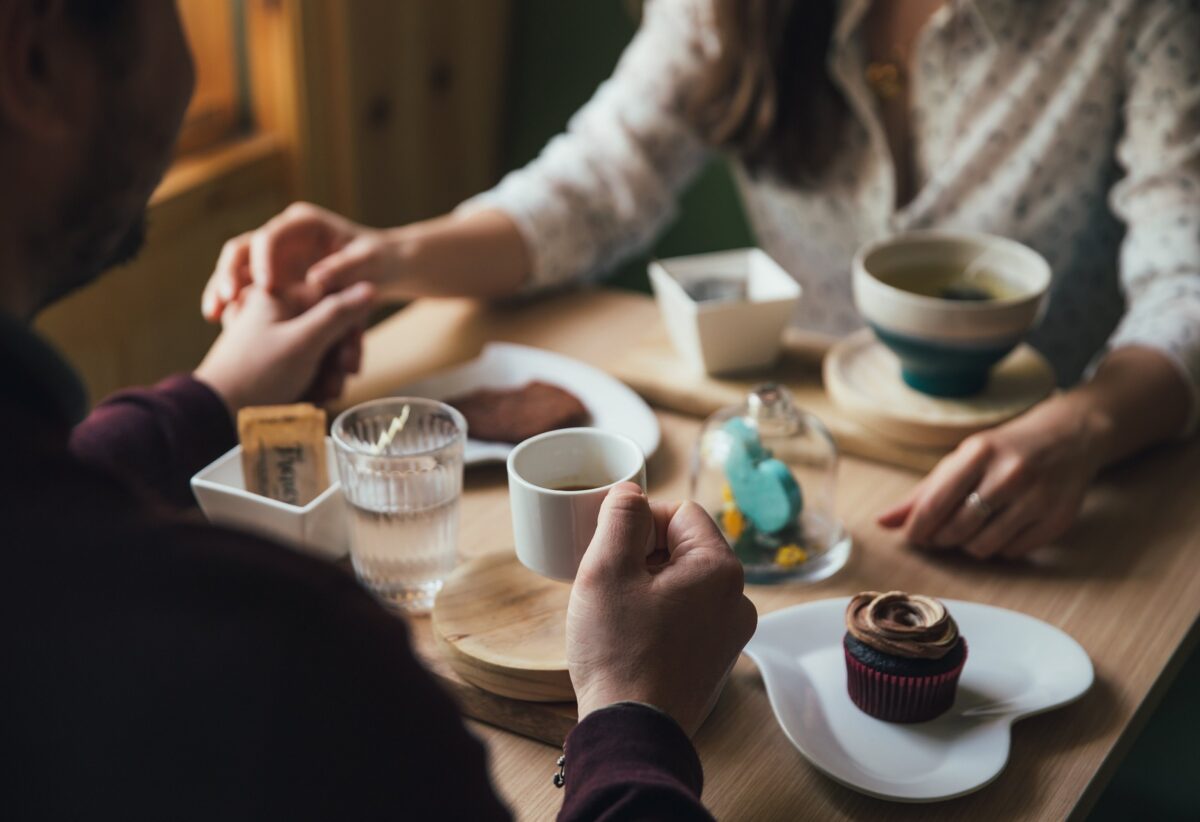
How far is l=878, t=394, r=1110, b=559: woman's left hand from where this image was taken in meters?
1.06

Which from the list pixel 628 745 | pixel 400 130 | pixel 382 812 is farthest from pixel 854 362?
pixel 400 130

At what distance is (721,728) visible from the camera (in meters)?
0.87

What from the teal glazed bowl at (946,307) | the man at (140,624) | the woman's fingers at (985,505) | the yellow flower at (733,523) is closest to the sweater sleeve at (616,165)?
the teal glazed bowl at (946,307)

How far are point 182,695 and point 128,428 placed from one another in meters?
0.63

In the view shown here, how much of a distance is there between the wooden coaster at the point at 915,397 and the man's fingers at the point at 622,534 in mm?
475

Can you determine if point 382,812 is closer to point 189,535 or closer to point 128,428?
point 189,535

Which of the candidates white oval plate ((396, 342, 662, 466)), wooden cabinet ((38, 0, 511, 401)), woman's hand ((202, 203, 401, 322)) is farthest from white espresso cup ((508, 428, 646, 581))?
wooden cabinet ((38, 0, 511, 401))

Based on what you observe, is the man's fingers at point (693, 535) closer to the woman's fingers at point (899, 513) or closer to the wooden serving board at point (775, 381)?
the woman's fingers at point (899, 513)

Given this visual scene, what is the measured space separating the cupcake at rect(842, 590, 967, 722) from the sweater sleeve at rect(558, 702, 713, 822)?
179 mm

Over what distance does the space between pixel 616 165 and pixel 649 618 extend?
93cm

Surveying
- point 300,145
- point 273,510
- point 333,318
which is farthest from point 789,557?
point 300,145

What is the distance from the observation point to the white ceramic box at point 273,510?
99cm

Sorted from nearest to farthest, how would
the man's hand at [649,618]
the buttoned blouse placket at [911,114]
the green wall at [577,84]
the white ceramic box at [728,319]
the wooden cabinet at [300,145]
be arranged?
the man's hand at [649,618] < the white ceramic box at [728,319] < the buttoned blouse placket at [911,114] < the wooden cabinet at [300,145] < the green wall at [577,84]

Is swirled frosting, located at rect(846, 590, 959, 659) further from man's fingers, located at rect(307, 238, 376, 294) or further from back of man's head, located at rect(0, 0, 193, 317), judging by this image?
man's fingers, located at rect(307, 238, 376, 294)
